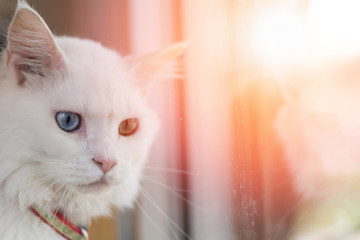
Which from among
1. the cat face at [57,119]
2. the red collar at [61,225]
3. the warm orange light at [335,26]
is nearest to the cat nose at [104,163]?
the cat face at [57,119]

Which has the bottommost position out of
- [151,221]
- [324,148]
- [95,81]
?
[151,221]

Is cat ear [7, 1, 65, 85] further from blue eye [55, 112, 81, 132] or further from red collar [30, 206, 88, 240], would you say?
red collar [30, 206, 88, 240]

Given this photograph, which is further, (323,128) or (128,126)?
(323,128)

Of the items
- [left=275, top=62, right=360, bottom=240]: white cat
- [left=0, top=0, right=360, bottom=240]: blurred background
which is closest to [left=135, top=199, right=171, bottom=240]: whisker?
[left=0, top=0, right=360, bottom=240]: blurred background

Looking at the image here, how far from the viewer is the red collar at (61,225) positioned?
641 mm

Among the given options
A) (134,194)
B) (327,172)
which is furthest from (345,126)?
(134,194)

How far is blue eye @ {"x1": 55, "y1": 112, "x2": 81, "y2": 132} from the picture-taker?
2.05 ft

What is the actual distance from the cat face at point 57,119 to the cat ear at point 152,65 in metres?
0.05

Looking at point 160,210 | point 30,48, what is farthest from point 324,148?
point 30,48

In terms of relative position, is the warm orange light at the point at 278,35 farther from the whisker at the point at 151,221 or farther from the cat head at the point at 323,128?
the whisker at the point at 151,221

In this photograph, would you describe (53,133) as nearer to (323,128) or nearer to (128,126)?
(128,126)

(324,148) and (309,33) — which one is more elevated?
(309,33)

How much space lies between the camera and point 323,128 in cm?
80

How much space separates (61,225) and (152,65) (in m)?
0.31
